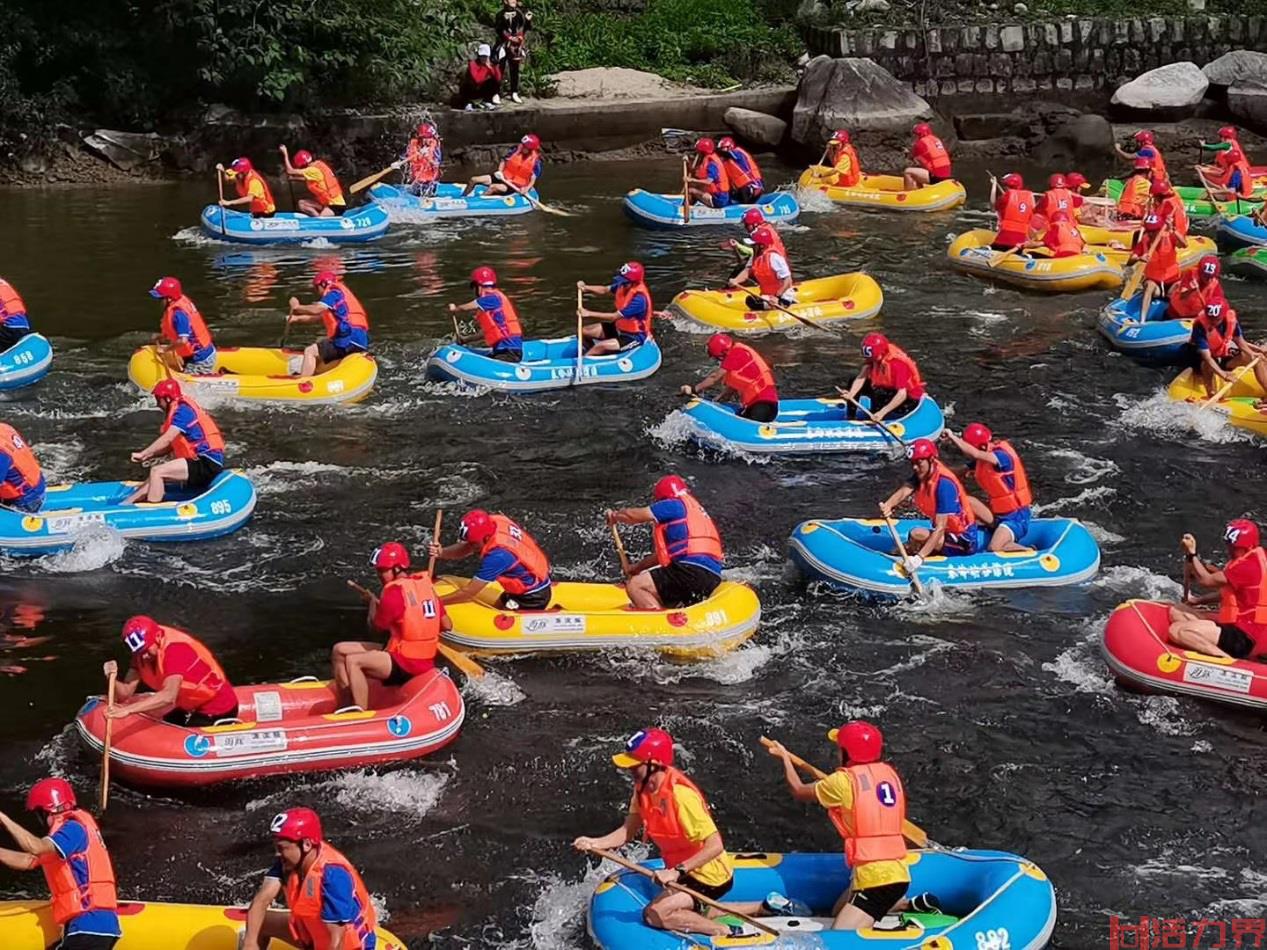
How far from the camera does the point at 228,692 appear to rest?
1188 centimetres

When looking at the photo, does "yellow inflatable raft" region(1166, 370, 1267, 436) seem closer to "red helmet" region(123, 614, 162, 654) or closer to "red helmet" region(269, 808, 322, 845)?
"red helmet" region(123, 614, 162, 654)

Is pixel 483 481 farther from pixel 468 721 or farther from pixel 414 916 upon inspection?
pixel 414 916

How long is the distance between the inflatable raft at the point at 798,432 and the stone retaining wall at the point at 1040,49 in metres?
20.0

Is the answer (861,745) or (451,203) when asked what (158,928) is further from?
(451,203)

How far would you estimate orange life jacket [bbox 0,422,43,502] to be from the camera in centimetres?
1509

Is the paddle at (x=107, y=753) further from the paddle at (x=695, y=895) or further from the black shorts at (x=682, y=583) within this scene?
the black shorts at (x=682, y=583)

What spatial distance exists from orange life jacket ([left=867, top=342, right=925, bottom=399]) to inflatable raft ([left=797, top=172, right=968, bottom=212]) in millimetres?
12183

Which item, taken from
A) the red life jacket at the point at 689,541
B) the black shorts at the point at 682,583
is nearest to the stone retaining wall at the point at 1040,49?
the red life jacket at the point at 689,541

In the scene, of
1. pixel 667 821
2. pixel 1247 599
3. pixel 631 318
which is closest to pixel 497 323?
pixel 631 318

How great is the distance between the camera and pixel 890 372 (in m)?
18.1

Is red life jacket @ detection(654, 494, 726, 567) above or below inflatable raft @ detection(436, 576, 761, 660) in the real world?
above

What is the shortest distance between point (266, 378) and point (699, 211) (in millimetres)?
11114

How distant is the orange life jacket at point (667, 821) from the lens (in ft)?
31.5

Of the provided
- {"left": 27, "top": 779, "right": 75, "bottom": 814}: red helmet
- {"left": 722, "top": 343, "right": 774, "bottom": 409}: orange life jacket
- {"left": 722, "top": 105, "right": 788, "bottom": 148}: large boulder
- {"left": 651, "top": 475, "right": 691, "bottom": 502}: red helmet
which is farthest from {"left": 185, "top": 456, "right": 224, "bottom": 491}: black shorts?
{"left": 722, "top": 105, "right": 788, "bottom": 148}: large boulder
